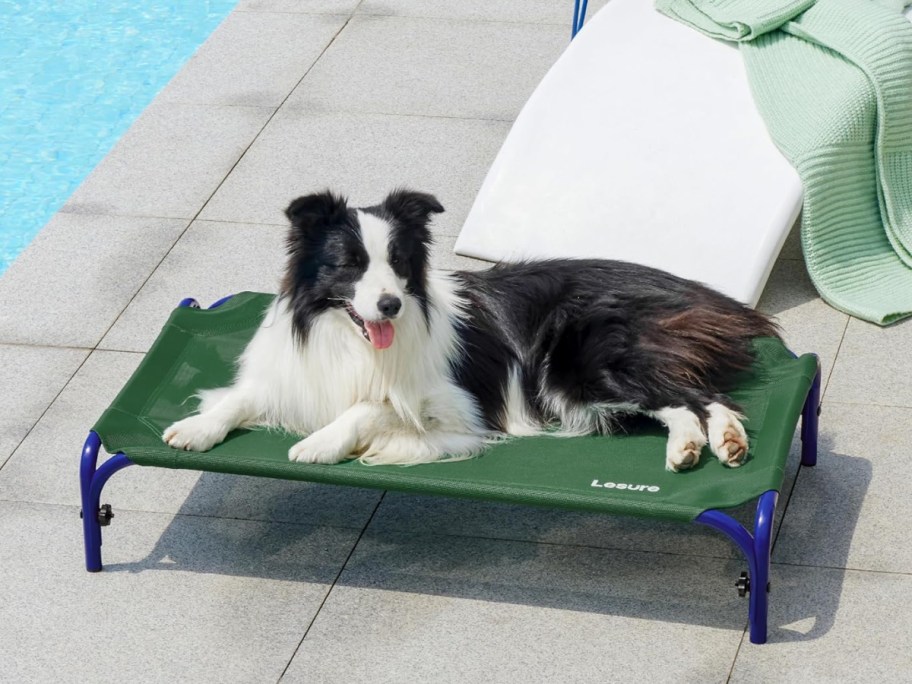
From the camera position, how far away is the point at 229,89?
771cm

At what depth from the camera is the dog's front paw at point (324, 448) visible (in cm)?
422

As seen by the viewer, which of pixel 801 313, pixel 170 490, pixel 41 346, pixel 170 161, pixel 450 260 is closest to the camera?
pixel 170 490

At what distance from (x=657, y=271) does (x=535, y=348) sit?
52cm

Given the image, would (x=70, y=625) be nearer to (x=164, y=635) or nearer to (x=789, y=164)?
(x=164, y=635)

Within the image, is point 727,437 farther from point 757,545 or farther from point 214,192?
point 214,192

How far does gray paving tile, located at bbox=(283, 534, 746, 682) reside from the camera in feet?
13.1

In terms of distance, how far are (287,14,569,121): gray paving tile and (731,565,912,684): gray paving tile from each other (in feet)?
11.9

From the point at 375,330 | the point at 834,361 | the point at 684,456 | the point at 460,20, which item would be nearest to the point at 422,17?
the point at 460,20

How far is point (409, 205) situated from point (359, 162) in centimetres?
270

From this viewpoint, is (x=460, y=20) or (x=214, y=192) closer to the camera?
(x=214, y=192)

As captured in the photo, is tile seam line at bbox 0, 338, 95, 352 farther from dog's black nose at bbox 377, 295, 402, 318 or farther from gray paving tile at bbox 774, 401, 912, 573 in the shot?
gray paving tile at bbox 774, 401, 912, 573

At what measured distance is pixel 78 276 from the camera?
6.17 m

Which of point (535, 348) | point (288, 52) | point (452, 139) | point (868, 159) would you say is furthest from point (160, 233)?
point (868, 159)

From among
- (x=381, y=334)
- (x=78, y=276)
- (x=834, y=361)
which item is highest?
(x=381, y=334)
